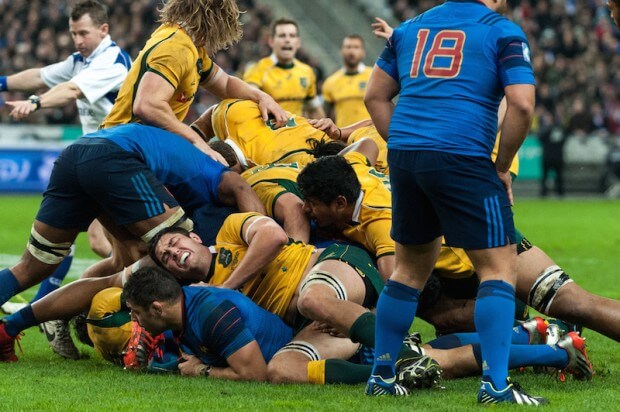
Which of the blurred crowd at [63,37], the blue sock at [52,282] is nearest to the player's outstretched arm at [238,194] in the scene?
the blue sock at [52,282]

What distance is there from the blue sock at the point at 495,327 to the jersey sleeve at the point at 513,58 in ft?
3.07

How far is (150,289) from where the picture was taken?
5.88m

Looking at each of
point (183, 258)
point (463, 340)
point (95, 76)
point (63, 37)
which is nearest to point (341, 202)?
point (183, 258)

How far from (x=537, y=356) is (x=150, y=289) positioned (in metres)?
2.08

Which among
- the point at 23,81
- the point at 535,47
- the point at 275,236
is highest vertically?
the point at 23,81

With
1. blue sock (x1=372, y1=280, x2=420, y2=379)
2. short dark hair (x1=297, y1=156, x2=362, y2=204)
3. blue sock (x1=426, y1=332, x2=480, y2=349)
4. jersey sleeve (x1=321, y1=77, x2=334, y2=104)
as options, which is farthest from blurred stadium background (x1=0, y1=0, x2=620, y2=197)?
blue sock (x1=372, y1=280, x2=420, y2=379)

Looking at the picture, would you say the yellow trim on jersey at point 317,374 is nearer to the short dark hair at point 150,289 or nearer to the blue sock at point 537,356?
the short dark hair at point 150,289

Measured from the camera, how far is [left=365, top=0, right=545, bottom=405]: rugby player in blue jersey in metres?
5.06

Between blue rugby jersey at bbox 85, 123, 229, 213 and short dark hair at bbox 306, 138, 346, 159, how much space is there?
110 centimetres

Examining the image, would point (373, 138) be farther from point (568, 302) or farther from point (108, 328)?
point (108, 328)

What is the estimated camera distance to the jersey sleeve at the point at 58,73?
975cm

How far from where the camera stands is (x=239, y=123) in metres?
8.33

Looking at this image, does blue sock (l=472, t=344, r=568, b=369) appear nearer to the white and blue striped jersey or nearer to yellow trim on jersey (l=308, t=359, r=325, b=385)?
yellow trim on jersey (l=308, t=359, r=325, b=385)

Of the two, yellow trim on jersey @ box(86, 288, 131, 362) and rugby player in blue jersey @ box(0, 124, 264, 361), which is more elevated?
rugby player in blue jersey @ box(0, 124, 264, 361)
